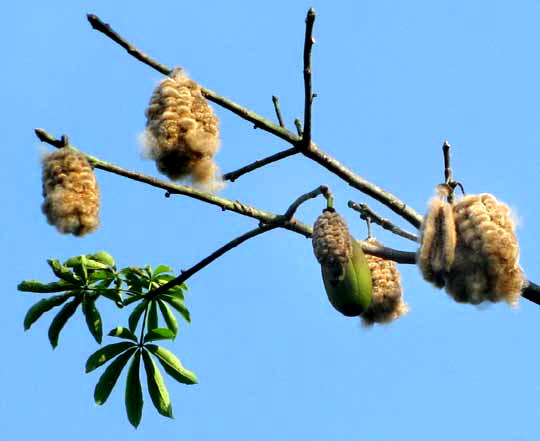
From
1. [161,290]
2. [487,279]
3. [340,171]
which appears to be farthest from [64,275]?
[487,279]

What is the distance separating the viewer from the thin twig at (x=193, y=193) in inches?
153

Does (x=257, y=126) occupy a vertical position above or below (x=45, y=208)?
above

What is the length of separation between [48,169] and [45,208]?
13 centimetres

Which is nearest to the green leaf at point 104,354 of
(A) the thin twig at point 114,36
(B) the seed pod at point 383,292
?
(B) the seed pod at point 383,292

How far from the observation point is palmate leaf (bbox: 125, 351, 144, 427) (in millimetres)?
4859

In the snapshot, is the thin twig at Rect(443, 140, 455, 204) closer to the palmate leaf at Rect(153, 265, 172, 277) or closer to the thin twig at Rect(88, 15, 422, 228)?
the thin twig at Rect(88, 15, 422, 228)

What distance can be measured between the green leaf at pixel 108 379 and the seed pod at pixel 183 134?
3.06 feet

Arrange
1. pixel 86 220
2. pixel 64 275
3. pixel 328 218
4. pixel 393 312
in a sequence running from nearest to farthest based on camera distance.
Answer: pixel 86 220
pixel 328 218
pixel 64 275
pixel 393 312

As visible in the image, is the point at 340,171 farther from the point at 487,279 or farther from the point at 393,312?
the point at 393,312

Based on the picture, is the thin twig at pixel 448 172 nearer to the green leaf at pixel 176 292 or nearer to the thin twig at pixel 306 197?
the thin twig at pixel 306 197

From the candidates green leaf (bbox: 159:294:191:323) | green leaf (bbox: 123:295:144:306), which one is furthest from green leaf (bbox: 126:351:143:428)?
green leaf (bbox: 159:294:191:323)

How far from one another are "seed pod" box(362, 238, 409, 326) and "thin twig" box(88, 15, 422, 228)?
2.01 feet

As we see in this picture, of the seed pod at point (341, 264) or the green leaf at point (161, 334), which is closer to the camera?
the seed pod at point (341, 264)

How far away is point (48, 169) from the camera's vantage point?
3.87 meters
